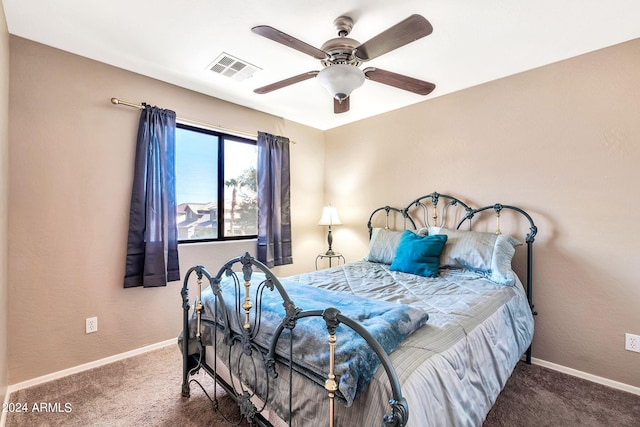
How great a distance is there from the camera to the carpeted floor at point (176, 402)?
69.0 inches

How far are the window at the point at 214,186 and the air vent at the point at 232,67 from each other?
2.45 feet

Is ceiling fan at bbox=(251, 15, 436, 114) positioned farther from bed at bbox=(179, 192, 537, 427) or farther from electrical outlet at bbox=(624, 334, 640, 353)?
electrical outlet at bbox=(624, 334, 640, 353)

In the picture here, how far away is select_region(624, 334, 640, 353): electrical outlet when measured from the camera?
6.75 ft

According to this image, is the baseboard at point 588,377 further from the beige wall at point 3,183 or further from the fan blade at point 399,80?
the beige wall at point 3,183

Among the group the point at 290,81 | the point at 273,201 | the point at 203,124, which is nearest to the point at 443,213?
Answer: the point at 273,201

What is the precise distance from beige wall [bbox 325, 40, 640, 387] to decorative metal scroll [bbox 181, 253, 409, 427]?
7.41 feet

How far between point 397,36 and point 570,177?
1.83m

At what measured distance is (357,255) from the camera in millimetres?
3846

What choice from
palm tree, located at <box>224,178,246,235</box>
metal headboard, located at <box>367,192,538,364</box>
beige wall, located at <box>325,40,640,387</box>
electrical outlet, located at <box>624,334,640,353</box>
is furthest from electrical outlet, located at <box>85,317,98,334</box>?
electrical outlet, located at <box>624,334,640,353</box>

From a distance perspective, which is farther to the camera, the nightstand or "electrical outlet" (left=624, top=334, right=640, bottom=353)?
the nightstand

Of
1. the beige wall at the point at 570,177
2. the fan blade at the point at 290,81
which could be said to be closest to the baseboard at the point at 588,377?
the beige wall at the point at 570,177

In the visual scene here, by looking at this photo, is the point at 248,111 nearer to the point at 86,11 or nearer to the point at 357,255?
the point at 86,11

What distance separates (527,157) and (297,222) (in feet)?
8.42

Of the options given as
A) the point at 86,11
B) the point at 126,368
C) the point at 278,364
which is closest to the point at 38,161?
the point at 86,11
